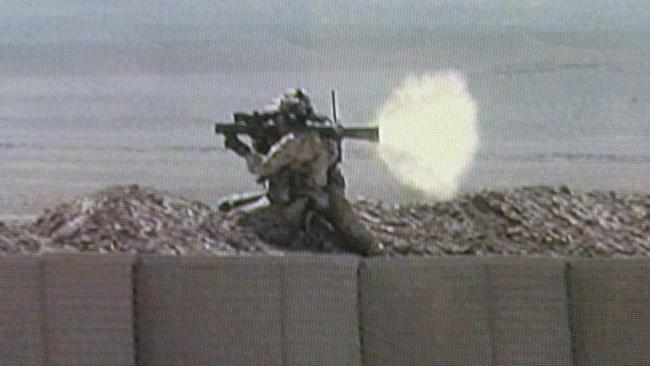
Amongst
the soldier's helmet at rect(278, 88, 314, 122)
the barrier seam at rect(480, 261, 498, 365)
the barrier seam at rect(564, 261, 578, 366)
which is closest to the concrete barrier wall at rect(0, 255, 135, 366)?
the soldier's helmet at rect(278, 88, 314, 122)

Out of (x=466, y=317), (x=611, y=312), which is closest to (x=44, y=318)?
(x=466, y=317)

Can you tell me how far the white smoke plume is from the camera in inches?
67.4

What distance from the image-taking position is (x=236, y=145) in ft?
5.62

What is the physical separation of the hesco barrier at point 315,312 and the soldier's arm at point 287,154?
7.0 inches

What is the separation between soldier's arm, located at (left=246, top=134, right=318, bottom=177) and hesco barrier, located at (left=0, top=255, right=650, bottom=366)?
18cm

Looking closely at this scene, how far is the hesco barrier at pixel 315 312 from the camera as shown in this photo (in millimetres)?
1560

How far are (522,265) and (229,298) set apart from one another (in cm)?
52

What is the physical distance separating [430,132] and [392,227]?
7.7 inches

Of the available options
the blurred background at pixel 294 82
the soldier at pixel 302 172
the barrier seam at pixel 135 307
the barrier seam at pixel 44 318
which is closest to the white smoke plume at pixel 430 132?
the blurred background at pixel 294 82

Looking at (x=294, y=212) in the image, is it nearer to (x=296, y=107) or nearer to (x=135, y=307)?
(x=296, y=107)

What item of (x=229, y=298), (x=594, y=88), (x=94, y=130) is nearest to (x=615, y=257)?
(x=594, y=88)

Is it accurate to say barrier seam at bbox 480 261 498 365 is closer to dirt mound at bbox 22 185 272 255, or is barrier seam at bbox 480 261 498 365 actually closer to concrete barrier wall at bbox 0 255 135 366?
dirt mound at bbox 22 185 272 255

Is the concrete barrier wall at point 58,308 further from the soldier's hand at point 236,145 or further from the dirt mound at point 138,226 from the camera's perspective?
the soldier's hand at point 236,145

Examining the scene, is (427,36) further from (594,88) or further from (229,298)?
(229,298)
